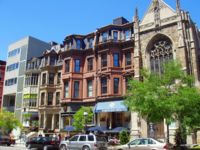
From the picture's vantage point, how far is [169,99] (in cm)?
2184

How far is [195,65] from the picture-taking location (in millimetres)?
31172

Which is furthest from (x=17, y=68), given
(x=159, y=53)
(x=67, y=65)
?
(x=159, y=53)

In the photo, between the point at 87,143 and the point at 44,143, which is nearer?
the point at 87,143

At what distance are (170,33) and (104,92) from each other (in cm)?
1233

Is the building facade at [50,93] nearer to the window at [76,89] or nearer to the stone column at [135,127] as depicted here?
the window at [76,89]

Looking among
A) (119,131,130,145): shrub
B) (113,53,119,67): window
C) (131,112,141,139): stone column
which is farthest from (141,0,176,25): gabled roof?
(119,131,130,145): shrub

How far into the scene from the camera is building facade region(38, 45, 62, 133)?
1726 inches

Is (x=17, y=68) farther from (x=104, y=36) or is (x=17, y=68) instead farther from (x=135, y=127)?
(x=135, y=127)

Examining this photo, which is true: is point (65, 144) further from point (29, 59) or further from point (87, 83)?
point (29, 59)

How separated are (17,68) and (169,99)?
A: 131ft

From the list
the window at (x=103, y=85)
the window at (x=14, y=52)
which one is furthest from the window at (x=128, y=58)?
the window at (x=14, y=52)

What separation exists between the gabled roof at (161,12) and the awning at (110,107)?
1206 centimetres

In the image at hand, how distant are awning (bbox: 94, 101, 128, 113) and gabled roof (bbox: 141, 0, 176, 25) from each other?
475 inches

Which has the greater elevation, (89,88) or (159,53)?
(159,53)
